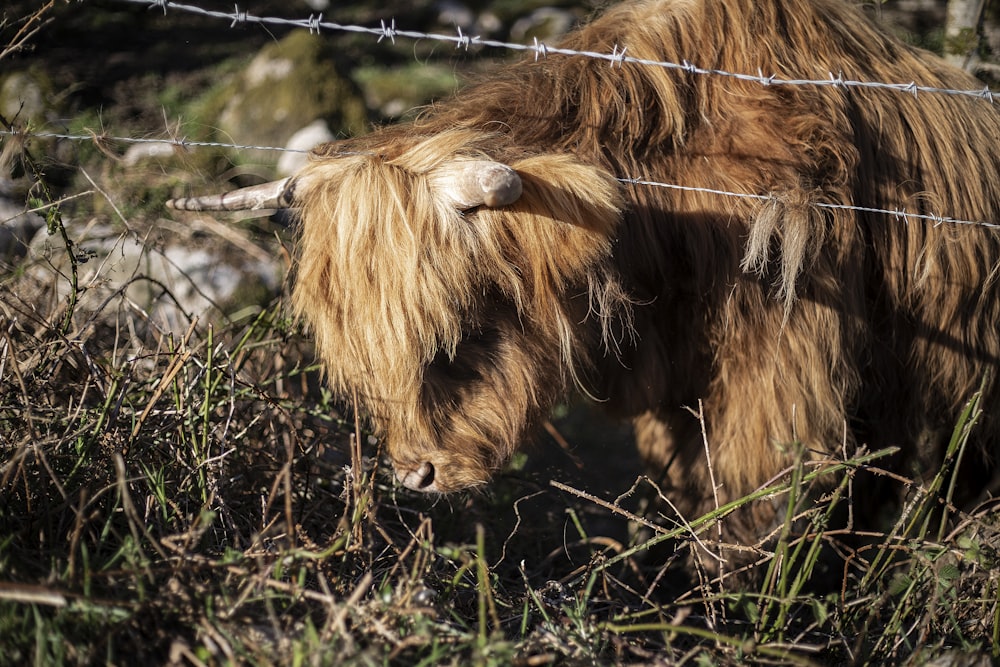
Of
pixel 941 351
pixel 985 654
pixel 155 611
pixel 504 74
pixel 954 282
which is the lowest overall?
pixel 985 654

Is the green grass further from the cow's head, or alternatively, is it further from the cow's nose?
the cow's head

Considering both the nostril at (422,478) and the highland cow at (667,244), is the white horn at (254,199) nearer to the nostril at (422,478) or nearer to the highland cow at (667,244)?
the highland cow at (667,244)

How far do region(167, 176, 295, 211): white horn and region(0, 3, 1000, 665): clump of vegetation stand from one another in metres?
0.39

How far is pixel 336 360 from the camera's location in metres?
2.27

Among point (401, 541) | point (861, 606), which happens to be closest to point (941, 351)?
point (861, 606)

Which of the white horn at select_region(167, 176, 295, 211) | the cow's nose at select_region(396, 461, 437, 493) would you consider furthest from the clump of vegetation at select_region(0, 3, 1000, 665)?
the white horn at select_region(167, 176, 295, 211)

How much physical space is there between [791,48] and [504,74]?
2.85 ft

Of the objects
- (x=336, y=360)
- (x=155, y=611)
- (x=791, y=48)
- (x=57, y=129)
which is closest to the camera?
(x=155, y=611)

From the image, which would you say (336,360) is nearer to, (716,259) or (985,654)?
(716,259)

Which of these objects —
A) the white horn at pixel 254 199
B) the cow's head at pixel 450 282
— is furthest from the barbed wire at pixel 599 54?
the white horn at pixel 254 199

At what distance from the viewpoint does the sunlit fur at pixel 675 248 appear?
A: 2098 mm

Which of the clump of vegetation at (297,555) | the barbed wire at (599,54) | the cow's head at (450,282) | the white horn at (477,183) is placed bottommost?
the clump of vegetation at (297,555)

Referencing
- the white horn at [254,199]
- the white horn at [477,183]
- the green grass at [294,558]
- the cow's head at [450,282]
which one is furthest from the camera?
the white horn at [254,199]

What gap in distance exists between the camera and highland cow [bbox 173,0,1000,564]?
2090mm
